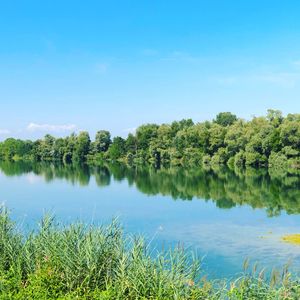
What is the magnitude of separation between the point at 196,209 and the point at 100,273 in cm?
1579

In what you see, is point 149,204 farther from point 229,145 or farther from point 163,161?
point 163,161

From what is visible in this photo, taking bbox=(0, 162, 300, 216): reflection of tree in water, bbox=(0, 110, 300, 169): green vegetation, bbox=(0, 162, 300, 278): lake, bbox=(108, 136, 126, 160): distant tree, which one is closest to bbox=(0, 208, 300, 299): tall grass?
bbox=(0, 162, 300, 278): lake

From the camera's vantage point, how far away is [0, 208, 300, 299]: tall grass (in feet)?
21.3

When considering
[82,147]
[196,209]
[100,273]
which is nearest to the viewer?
[100,273]

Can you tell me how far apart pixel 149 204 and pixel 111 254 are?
16.6 m

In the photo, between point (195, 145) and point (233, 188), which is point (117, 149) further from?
point (233, 188)

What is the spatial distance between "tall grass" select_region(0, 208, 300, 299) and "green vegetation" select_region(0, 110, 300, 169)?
41988 mm

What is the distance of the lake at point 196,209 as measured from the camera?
1354 centimetres

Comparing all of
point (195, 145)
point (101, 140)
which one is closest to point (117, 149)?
point (101, 140)

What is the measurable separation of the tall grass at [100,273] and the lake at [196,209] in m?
1.53

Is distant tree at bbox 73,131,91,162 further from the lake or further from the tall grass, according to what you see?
the tall grass

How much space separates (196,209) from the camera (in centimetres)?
2269

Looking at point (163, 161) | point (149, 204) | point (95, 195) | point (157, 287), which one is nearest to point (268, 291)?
point (157, 287)

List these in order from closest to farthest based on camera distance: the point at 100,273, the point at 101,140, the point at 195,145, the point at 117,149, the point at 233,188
→ the point at 100,273
the point at 233,188
the point at 195,145
the point at 117,149
the point at 101,140
